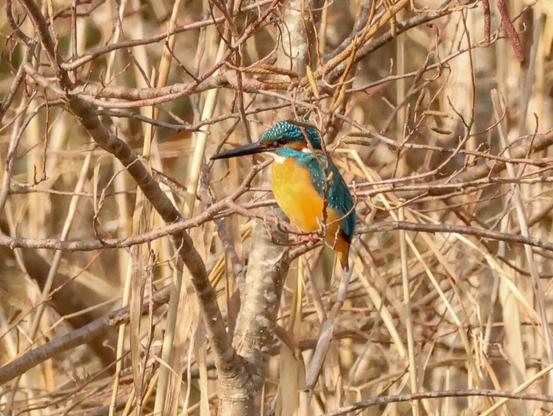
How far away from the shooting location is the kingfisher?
6.52ft

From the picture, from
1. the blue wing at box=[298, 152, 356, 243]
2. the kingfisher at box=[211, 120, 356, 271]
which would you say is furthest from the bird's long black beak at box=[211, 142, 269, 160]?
the blue wing at box=[298, 152, 356, 243]

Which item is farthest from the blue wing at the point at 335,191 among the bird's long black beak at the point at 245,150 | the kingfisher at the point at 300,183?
the bird's long black beak at the point at 245,150

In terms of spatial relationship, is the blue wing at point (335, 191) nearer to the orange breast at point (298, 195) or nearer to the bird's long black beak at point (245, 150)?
the orange breast at point (298, 195)

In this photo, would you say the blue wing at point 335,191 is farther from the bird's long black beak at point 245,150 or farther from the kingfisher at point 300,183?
the bird's long black beak at point 245,150

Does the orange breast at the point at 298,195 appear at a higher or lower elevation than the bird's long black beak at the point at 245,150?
lower

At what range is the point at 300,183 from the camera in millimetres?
1989

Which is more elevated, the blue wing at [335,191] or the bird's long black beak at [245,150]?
the bird's long black beak at [245,150]

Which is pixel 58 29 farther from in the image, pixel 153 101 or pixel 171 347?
pixel 153 101

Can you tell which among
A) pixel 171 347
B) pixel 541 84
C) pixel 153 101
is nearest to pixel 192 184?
pixel 171 347

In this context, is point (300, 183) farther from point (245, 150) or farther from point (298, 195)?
point (245, 150)

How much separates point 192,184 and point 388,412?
42.3 inches

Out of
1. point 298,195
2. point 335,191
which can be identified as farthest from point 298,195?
point 335,191

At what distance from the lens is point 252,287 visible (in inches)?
83.3

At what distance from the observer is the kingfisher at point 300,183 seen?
1.99m
